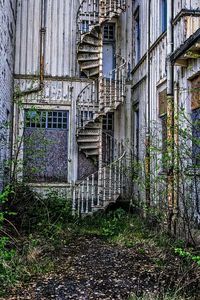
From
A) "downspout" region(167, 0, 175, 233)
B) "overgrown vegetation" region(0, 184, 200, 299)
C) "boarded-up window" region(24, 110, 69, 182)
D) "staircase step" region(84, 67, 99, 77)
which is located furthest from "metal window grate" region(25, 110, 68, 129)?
"downspout" region(167, 0, 175, 233)

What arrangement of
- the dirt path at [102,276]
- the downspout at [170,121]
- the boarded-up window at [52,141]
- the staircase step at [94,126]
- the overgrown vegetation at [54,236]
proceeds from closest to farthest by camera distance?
the dirt path at [102,276] < the overgrown vegetation at [54,236] < the downspout at [170,121] < the staircase step at [94,126] < the boarded-up window at [52,141]

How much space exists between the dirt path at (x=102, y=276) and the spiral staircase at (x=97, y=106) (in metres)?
→ 4.45

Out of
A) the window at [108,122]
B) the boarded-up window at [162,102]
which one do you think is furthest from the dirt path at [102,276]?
the window at [108,122]

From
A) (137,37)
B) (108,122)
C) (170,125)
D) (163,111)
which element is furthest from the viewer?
(108,122)

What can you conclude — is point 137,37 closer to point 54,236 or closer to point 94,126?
point 94,126

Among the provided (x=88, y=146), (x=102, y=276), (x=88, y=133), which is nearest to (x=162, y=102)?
(x=88, y=133)

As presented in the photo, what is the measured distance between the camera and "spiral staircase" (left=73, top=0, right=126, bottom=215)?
12312mm

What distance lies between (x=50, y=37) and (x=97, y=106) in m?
3.15

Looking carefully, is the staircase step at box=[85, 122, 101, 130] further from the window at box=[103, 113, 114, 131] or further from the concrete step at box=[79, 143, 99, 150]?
the window at box=[103, 113, 114, 131]

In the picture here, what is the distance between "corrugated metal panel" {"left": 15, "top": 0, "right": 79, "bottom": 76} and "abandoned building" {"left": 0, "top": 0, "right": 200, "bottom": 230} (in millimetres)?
36

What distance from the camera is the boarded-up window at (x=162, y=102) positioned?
9.88 metres

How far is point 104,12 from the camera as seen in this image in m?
13.0

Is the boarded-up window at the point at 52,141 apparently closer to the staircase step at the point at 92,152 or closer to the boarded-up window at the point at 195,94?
the staircase step at the point at 92,152

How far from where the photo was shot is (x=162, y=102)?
10148 mm
